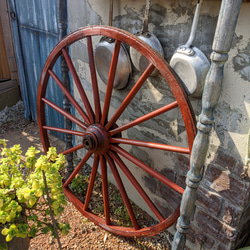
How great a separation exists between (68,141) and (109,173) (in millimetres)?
550

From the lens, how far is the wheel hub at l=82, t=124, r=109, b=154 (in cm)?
188

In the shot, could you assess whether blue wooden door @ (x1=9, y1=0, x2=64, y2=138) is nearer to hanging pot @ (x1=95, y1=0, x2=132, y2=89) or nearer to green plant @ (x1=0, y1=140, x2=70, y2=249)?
hanging pot @ (x1=95, y1=0, x2=132, y2=89)

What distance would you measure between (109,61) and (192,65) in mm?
760

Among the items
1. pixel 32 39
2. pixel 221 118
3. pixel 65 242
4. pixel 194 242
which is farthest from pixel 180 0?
pixel 32 39

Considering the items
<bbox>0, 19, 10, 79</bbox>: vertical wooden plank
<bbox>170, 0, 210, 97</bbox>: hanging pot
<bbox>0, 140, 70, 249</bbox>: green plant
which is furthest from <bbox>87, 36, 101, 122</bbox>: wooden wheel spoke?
<bbox>0, 19, 10, 79</bbox>: vertical wooden plank

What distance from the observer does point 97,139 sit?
6.21 ft

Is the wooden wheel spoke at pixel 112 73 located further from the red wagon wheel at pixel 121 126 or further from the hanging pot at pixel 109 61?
the hanging pot at pixel 109 61

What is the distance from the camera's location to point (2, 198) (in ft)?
4.42

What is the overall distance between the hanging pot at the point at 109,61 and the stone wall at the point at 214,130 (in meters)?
0.16

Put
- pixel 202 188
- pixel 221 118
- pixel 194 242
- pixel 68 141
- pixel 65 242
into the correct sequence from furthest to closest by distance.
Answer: pixel 68 141, pixel 65 242, pixel 194 242, pixel 202 188, pixel 221 118

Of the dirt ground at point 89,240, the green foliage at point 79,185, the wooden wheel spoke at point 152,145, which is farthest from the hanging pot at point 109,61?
the dirt ground at point 89,240

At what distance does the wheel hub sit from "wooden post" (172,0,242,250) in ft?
2.41

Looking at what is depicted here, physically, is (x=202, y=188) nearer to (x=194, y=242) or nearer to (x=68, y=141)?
(x=194, y=242)

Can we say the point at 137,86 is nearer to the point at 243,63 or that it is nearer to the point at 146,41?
the point at 146,41
